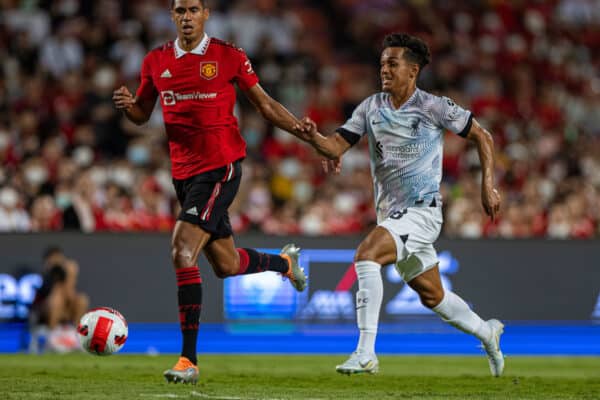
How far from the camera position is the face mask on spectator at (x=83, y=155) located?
16.4 meters

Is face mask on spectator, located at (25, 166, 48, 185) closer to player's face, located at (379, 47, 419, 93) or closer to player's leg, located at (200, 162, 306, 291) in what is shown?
player's leg, located at (200, 162, 306, 291)

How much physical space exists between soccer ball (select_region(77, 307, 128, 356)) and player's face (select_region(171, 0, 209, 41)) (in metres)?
2.23

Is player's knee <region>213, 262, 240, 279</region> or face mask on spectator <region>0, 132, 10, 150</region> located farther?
face mask on spectator <region>0, 132, 10, 150</region>

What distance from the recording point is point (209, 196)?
8219 mm

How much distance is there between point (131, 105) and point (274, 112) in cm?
112

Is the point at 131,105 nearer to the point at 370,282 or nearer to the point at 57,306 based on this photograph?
the point at 370,282

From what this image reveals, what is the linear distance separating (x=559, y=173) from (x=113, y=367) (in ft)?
36.0

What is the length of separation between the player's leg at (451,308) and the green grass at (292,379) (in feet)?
1.26

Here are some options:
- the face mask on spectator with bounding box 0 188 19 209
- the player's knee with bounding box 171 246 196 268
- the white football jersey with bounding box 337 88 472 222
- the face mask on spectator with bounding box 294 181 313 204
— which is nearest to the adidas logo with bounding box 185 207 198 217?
the player's knee with bounding box 171 246 196 268

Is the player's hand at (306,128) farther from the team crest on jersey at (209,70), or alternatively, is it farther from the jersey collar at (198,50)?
the jersey collar at (198,50)

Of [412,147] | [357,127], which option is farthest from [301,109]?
[412,147]

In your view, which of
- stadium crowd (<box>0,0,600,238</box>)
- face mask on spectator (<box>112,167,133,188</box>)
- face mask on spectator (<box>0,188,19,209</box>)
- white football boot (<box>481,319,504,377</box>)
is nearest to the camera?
white football boot (<box>481,319,504,377</box>)

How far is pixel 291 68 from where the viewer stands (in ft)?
64.7

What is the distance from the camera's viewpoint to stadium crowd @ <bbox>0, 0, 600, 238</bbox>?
16.0 m
